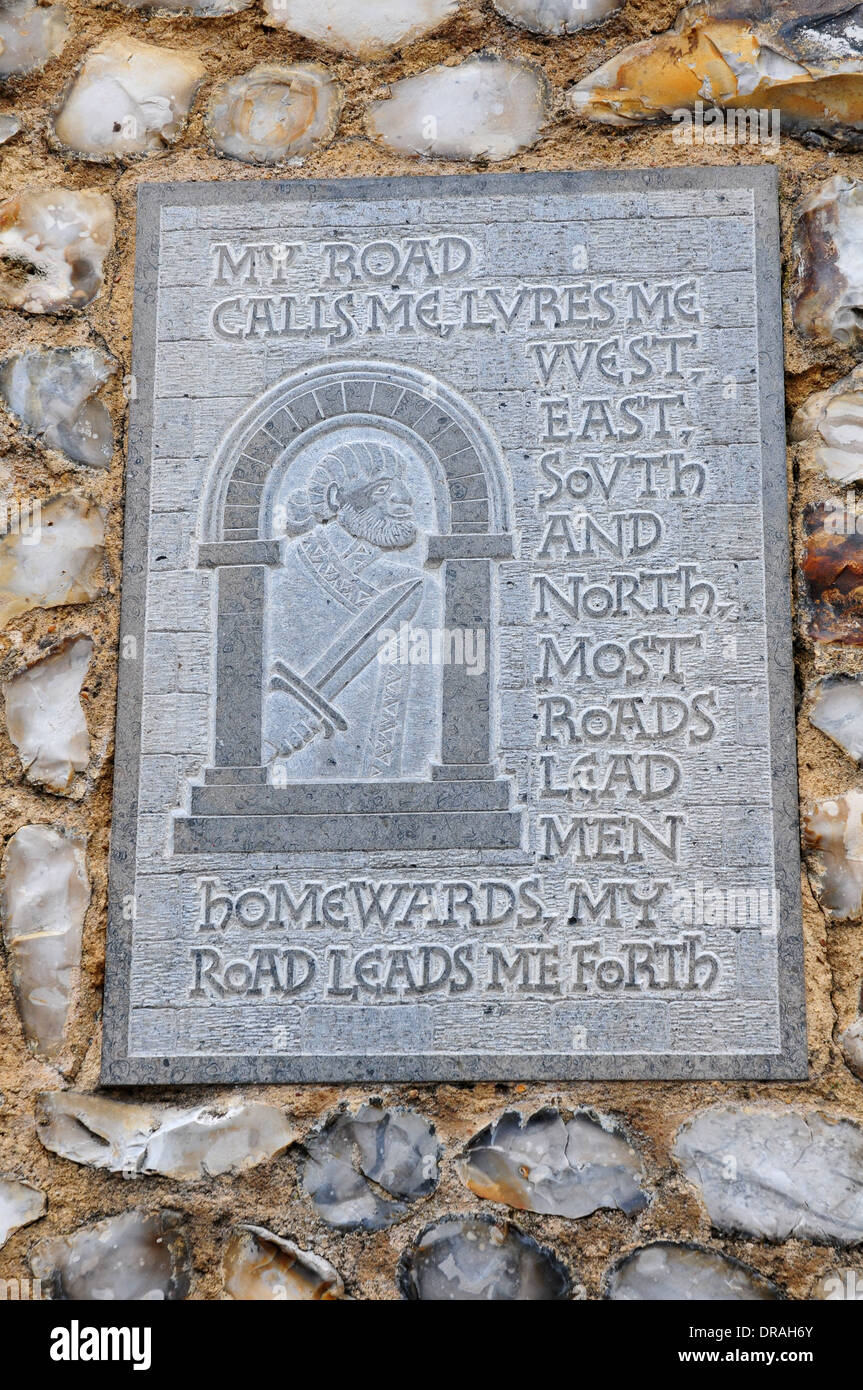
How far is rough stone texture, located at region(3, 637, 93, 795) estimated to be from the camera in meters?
2.10

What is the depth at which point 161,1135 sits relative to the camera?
1968 mm

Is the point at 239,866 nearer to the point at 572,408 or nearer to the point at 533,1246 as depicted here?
the point at 533,1246

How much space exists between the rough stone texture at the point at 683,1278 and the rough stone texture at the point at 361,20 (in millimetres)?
2163

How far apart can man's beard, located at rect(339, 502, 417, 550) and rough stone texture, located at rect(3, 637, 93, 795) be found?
508mm

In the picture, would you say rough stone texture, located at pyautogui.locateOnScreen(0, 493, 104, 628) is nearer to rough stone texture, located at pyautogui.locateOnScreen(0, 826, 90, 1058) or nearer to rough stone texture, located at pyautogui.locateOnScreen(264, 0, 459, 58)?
rough stone texture, located at pyautogui.locateOnScreen(0, 826, 90, 1058)

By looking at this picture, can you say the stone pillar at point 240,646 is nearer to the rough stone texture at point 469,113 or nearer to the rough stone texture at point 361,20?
the rough stone texture at point 469,113

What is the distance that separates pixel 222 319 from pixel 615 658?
0.94m

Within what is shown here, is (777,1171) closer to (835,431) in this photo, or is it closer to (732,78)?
(835,431)

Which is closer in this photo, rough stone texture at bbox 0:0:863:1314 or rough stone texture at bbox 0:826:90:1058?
rough stone texture at bbox 0:0:863:1314

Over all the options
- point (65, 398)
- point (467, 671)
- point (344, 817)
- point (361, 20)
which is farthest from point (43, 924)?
point (361, 20)

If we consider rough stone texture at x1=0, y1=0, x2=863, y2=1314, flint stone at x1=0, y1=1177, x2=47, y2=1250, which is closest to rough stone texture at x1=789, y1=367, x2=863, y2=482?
rough stone texture at x1=0, y1=0, x2=863, y2=1314

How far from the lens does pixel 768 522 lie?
2.07m

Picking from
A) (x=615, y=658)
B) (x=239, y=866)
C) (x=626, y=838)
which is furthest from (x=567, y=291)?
(x=239, y=866)

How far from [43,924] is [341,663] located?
67cm
